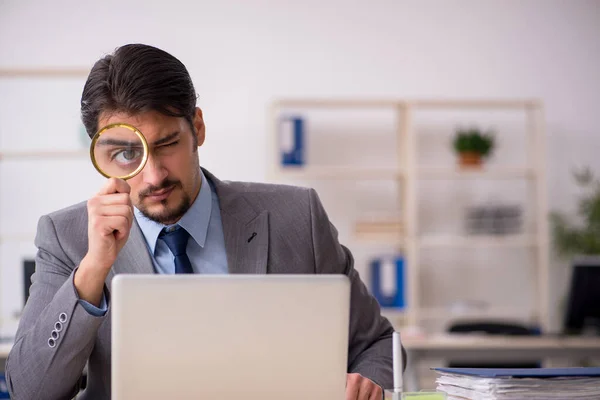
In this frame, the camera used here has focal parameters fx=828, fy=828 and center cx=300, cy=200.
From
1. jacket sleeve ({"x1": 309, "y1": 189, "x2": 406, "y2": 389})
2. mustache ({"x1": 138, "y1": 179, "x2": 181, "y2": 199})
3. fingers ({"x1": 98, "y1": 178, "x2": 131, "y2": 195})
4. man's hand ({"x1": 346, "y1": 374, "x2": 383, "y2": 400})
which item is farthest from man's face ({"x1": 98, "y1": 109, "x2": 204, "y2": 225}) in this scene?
man's hand ({"x1": 346, "y1": 374, "x2": 383, "y2": 400})

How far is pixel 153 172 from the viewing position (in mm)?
1936

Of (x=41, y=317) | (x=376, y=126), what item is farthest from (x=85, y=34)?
(x=41, y=317)

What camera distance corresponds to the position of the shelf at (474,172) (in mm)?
5680

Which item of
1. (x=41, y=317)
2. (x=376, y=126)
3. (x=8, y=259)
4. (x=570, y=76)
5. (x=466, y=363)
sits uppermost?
(x=570, y=76)

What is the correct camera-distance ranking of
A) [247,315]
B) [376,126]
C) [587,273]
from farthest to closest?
[376,126] → [587,273] → [247,315]

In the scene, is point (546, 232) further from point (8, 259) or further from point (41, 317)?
point (41, 317)

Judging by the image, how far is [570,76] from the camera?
20.4ft

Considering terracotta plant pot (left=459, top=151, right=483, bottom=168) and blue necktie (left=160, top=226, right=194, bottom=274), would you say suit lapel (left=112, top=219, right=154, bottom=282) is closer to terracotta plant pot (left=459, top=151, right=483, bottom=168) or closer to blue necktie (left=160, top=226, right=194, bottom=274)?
blue necktie (left=160, top=226, right=194, bottom=274)

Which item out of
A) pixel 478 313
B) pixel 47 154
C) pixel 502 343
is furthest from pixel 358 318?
pixel 478 313

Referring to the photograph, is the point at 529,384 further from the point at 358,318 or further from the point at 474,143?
the point at 474,143

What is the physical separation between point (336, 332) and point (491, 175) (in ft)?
15.5

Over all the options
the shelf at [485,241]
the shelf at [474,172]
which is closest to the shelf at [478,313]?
the shelf at [485,241]

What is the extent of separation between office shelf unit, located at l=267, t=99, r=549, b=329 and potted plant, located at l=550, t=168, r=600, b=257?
13 cm

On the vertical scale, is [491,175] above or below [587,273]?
above
